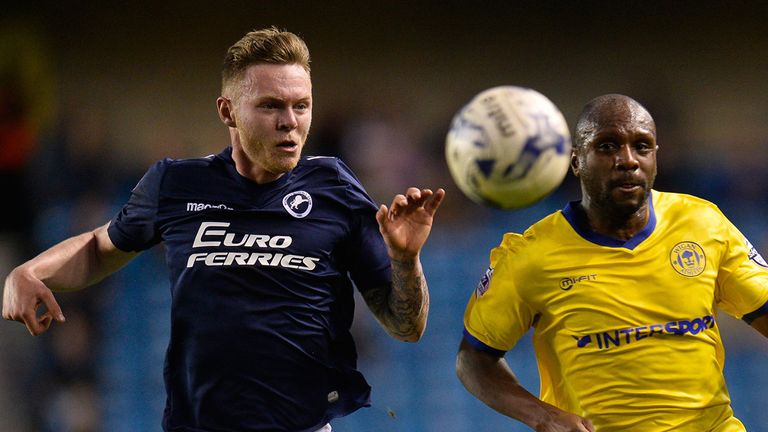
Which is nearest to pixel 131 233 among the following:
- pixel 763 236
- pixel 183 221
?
pixel 183 221

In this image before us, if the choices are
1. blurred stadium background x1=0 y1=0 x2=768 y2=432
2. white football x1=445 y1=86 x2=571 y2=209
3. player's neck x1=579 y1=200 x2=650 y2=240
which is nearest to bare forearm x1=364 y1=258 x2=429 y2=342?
white football x1=445 y1=86 x2=571 y2=209

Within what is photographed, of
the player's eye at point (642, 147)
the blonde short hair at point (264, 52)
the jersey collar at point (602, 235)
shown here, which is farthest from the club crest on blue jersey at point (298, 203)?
the player's eye at point (642, 147)

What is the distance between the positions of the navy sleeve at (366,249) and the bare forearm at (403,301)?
5 cm

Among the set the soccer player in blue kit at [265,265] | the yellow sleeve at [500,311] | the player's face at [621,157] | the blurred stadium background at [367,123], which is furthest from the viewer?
the blurred stadium background at [367,123]

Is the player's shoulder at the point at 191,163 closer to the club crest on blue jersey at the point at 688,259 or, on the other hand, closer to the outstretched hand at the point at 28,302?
the outstretched hand at the point at 28,302

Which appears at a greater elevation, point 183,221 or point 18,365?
point 183,221

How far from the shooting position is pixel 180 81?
38.1ft

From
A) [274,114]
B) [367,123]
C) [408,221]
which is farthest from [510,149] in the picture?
[367,123]

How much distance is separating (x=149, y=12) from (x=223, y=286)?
26.1ft

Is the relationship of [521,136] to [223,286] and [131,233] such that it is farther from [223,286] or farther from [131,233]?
[131,233]

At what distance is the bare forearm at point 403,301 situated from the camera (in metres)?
4.19

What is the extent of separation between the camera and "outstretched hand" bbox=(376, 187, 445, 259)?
4043mm

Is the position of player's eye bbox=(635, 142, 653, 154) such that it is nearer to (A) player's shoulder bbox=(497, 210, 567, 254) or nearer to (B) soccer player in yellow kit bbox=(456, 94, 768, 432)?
(B) soccer player in yellow kit bbox=(456, 94, 768, 432)

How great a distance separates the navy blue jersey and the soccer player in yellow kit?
→ 0.53 m
